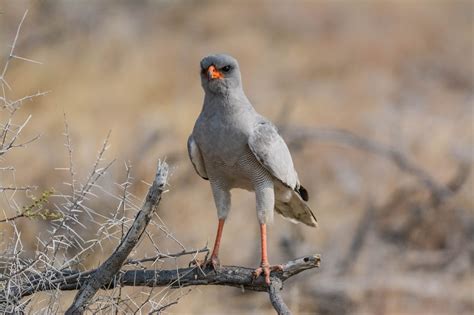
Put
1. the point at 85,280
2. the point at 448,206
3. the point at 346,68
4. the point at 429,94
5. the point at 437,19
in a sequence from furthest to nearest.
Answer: the point at 437,19 → the point at 346,68 → the point at 429,94 → the point at 448,206 → the point at 85,280

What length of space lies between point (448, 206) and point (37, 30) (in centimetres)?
719

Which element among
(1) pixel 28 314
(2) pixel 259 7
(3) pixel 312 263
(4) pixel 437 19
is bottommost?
(1) pixel 28 314

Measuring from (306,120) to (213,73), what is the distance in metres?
8.93

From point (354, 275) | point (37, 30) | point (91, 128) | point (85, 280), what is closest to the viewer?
point (85, 280)

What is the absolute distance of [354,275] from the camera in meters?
8.10

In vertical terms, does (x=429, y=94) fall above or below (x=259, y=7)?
below

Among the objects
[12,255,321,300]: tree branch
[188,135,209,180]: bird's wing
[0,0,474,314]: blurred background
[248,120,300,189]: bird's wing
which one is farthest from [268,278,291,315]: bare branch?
[0,0,474,314]: blurred background

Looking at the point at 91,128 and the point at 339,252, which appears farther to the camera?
the point at 91,128

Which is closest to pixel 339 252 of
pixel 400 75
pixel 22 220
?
pixel 22 220

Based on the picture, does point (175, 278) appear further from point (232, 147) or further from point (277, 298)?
point (232, 147)

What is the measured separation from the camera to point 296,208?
507cm

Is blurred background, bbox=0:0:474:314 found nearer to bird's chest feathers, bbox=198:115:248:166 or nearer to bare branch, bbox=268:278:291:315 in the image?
bird's chest feathers, bbox=198:115:248:166

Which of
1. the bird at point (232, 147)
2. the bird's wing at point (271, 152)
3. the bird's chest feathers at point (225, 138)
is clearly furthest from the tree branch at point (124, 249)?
the bird's wing at point (271, 152)

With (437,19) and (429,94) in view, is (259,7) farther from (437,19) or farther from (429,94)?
(429,94)
